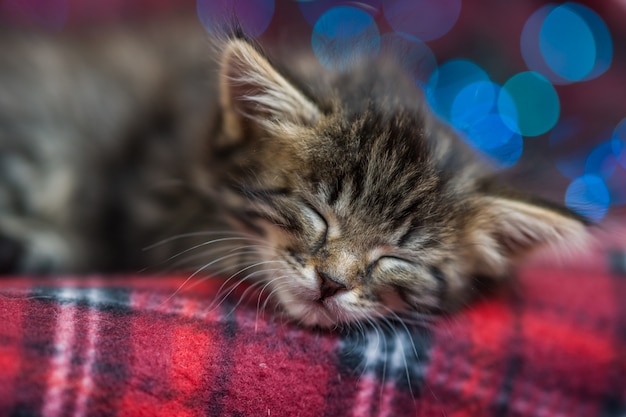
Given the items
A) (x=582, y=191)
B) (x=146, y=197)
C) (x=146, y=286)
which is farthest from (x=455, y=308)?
(x=146, y=197)

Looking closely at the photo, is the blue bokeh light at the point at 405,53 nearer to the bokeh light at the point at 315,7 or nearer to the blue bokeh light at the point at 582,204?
the blue bokeh light at the point at 582,204

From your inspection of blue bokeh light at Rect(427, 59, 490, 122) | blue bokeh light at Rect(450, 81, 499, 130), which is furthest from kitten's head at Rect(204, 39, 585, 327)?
blue bokeh light at Rect(427, 59, 490, 122)

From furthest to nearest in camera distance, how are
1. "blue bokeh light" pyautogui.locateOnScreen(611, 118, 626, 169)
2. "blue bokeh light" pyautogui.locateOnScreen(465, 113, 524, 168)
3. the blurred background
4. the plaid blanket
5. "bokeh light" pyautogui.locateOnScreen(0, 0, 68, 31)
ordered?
"blue bokeh light" pyautogui.locateOnScreen(611, 118, 626, 169)
the blurred background
"bokeh light" pyautogui.locateOnScreen(0, 0, 68, 31)
"blue bokeh light" pyautogui.locateOnScreen(465, 113, 524, 168)
the plaid blanket

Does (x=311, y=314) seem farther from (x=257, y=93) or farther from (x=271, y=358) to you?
(x=257, y=93)

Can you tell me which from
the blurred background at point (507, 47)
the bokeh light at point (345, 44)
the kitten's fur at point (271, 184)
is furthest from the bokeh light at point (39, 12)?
the bokeh light at point (345, 44)

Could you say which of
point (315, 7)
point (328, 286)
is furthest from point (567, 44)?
point (328, 286)

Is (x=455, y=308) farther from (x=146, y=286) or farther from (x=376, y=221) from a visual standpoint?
(x=146, y=286)

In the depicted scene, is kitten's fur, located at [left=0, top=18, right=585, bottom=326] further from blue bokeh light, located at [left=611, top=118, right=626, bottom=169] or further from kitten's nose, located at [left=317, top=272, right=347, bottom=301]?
blue bokeh light, located at [left=611, top=118, right=626, bottom=169]
